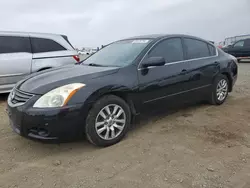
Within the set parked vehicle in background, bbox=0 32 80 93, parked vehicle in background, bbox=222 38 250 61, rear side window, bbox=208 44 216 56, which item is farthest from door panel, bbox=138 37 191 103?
parked vehicle in background, bbox=222 38 250 61

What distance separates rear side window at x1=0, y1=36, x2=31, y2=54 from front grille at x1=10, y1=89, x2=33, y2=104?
316cm

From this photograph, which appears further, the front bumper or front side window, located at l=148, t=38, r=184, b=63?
front side window, located at l=148, t=38, r=184, b=63

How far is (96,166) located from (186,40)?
9.54 ft

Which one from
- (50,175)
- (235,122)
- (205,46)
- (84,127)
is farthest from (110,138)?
(205,46)

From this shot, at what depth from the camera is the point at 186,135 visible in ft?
12.2

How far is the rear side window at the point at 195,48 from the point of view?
4.66 metres

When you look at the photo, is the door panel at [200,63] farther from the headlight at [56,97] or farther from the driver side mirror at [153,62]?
the headlight at [56,97]

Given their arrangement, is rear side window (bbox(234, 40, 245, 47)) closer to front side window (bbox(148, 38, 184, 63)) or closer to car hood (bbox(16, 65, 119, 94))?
front side window (bbox(148, 38, 184, 63))

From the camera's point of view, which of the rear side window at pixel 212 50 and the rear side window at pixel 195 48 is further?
the rear side window at pixel 212 50

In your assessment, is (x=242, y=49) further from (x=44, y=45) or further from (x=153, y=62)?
(x=153, y=62)

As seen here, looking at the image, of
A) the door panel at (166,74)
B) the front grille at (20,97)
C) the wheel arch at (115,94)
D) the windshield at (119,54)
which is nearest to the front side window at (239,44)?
the door panel at (166,74)

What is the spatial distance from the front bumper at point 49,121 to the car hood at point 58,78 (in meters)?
0.27

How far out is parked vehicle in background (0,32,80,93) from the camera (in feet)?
19.9

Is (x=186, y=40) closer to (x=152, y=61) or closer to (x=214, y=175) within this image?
(x=152, y=61)
